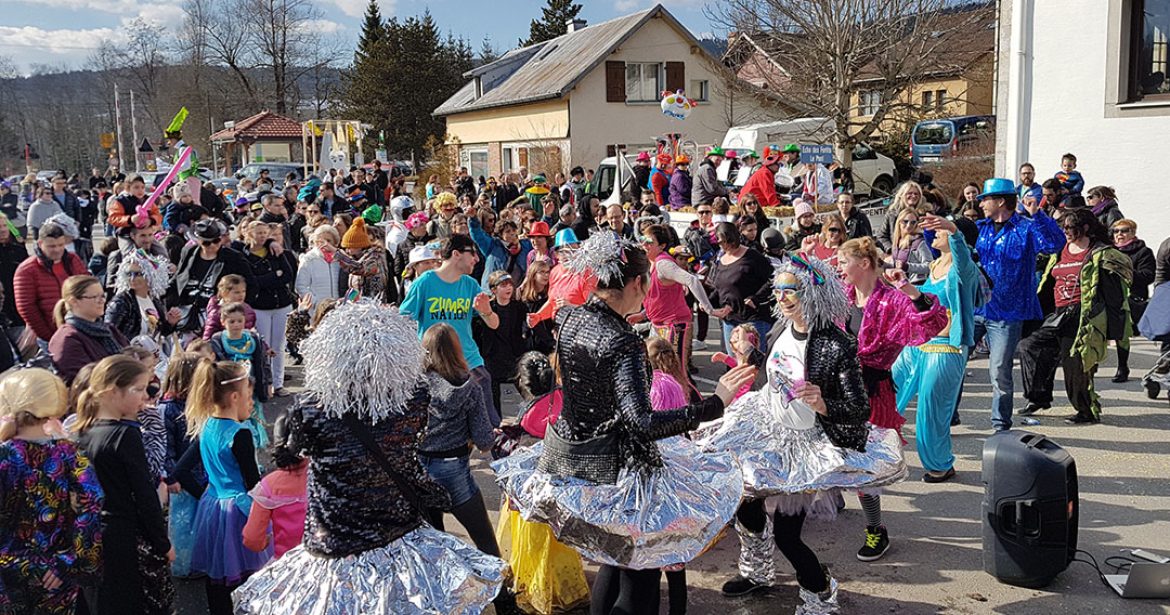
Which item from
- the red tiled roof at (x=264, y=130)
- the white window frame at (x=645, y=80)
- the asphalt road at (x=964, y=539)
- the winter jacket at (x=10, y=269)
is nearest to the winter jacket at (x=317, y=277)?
the asphalt road at (x=964, y=539)

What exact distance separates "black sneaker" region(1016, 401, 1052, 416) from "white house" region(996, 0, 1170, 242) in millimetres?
6621

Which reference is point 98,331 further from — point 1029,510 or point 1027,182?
point 1027,182

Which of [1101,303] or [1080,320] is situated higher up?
[1101,303]

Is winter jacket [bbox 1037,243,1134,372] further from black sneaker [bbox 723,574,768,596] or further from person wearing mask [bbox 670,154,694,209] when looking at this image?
person wearing mask [bbox 670,154,694,209]

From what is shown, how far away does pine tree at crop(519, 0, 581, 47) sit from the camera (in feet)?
180

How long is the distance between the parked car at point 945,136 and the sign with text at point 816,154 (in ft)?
15.7

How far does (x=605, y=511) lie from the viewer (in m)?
3.68

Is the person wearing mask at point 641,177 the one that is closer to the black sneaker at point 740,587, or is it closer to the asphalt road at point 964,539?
the asphalt road at point 964,539

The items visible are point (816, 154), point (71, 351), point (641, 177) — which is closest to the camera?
point (71, 351)

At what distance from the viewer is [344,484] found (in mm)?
3424

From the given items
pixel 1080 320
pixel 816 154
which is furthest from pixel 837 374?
pixel 816 154

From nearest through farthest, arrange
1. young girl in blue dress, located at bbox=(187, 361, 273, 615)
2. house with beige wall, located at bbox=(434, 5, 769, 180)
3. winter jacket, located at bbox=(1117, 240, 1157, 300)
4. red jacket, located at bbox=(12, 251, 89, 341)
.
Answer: young girl in blue dress, located at bbox=(187, 361, 273, 615)
red jacket, located at bbox=(12, 251, 89, 341)
winter jacket, located at bbox=(1117, 240, 1157, 300)
house with beige wall, located at bbox=(434, 5, 769, 180)

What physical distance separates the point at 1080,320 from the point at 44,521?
788cm

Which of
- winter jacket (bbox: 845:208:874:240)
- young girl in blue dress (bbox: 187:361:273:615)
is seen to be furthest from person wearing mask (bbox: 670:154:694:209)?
young girl in blue dress (bbox: 187:361:273:615)
